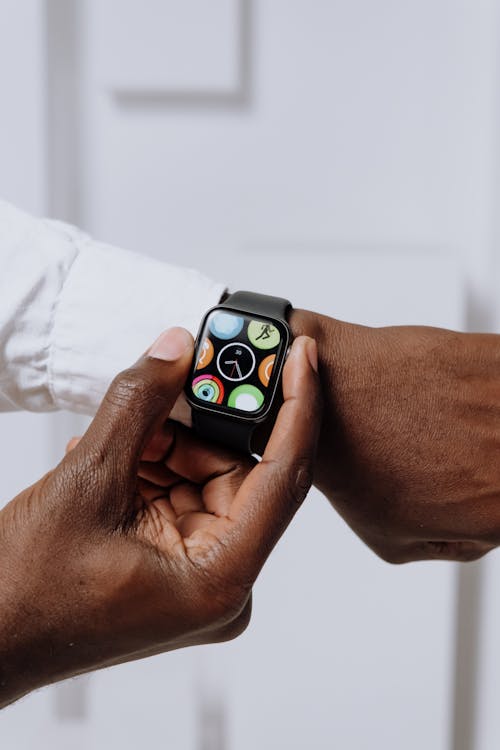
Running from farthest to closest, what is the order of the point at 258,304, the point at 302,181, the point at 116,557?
1. the point at 302,181
2. the point at 258,304
3. the point at 116,557

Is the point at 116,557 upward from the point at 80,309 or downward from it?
downward

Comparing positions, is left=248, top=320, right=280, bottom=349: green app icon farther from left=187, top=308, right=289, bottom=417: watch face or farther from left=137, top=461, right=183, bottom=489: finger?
left=137, top=461, right=183, bottom=489: finger

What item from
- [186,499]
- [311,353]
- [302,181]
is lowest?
[186,499]

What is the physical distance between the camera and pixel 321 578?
861 millimetres

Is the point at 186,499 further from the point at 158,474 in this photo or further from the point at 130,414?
the point at 130,414

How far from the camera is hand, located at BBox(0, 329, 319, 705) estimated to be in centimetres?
44

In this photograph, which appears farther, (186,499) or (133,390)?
(186,499)

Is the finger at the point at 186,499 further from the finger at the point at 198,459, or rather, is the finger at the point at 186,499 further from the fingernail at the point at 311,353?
the fingernail at the point at 311,353

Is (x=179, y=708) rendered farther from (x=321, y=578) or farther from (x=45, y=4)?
(x=45, y=4)

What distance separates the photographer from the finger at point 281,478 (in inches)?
17.7

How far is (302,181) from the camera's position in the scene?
901mm

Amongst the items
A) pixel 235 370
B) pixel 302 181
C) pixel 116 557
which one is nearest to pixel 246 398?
pixel 235 370

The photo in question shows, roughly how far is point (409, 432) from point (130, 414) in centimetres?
26

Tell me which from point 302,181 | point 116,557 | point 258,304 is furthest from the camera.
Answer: point 302,181
